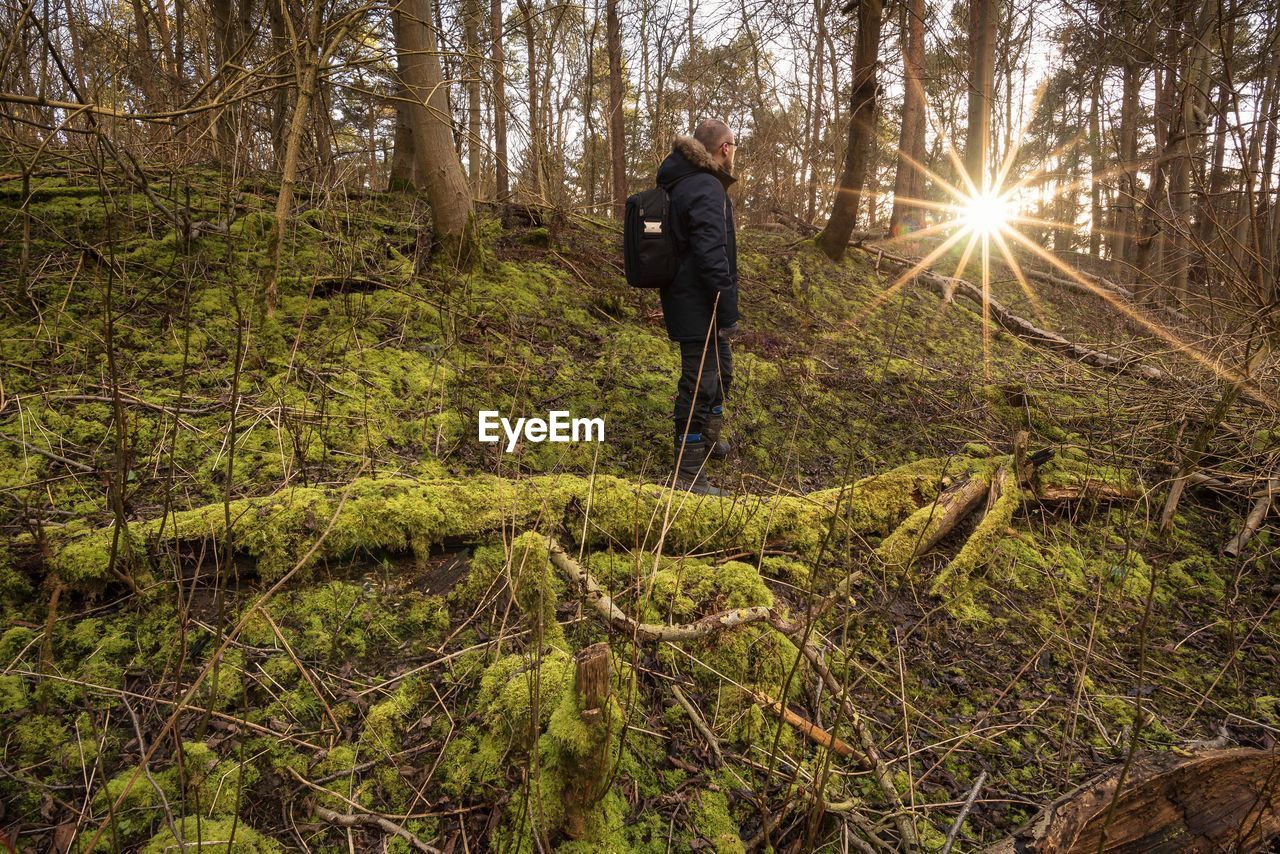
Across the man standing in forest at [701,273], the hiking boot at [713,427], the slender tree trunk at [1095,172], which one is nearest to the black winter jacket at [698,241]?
the man standing in forest at [701,273]

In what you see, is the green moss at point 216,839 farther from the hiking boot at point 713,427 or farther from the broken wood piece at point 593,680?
the hiking boot at point 713,427

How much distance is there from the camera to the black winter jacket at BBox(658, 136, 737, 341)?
3643mm

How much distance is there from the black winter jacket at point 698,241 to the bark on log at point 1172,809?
2.75 meters

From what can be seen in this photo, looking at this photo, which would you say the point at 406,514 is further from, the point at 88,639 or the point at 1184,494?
the point at 1184,494

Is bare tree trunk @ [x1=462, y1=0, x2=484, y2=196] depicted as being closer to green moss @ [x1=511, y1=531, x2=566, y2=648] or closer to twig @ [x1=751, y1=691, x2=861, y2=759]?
green moss @ [x1=511, y1=531, x2=566, y2=648]

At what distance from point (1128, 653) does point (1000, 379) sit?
3924mm

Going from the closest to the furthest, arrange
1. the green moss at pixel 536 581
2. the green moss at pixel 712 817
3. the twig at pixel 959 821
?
the twig at pixel 959 821
the green moss at pixel 712 817
the green moss at pixel 536 581

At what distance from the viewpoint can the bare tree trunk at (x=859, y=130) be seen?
22.6ft

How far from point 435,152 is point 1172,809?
20.5 ft

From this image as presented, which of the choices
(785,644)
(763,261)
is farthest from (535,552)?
(763,261)

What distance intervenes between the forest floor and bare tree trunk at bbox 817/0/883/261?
14.1 feet

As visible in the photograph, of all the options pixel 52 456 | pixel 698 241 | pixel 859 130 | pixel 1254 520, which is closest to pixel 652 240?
pixel 698 241

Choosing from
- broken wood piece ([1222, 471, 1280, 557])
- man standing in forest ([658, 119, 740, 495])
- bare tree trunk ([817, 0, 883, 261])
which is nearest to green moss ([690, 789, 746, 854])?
man standing in forest ([658, 119, 740, 495])

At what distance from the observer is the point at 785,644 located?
2.52 metres
